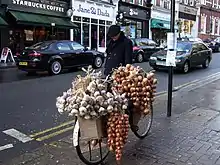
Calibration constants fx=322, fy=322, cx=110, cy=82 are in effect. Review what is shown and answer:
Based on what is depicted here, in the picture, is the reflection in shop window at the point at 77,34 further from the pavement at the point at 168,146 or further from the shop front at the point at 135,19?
the pavement at the point at 168,146

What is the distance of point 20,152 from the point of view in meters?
4.87

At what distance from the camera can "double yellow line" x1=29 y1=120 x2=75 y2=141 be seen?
5527 mm

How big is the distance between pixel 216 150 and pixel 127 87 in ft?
5.39

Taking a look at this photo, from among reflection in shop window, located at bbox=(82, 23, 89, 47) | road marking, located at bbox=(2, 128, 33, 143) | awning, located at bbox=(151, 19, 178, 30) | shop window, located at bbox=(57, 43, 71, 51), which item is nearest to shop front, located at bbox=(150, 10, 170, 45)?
awning, located at bbox=(151, 19, 178, 30)

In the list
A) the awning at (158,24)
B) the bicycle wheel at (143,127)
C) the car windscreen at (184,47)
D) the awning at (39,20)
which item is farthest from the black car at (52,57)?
the awning at (158,24)

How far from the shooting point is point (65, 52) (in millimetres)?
14641

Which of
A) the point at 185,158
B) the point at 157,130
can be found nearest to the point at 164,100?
the point at 157,130

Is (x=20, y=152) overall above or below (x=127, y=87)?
below

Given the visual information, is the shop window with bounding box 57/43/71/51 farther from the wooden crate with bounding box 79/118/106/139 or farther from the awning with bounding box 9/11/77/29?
the wooden crate with bounding box 79/118/106/139

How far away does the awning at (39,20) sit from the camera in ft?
61.3

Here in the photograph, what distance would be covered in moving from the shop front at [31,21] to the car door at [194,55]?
363 inches

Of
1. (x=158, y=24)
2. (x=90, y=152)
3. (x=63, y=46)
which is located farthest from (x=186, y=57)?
(x=158, y=24)

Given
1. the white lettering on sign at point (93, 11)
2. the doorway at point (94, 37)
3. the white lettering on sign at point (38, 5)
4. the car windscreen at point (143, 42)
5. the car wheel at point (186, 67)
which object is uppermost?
the white lettering on sign at point (93, 11)

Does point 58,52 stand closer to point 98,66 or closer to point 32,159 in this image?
point 98,66
